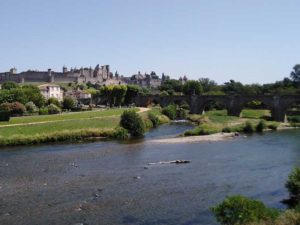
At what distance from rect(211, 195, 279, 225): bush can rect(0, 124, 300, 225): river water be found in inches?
131

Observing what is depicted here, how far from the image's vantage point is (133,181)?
114 feet

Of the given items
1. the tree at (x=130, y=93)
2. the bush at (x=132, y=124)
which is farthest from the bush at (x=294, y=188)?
the tree at (x=130, y=93)

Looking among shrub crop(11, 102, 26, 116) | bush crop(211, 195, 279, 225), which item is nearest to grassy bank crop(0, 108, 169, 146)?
shrub crop(11, 102, 26, 116)

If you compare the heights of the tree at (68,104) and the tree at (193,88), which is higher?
the tree at (193,88)

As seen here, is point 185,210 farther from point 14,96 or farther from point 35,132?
point 14,96

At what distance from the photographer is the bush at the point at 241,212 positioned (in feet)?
68.9

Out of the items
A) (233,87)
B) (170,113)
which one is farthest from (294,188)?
(233,87)

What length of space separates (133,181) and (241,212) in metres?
14.4

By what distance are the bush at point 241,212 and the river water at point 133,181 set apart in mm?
3318

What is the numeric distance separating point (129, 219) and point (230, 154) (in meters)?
24.2

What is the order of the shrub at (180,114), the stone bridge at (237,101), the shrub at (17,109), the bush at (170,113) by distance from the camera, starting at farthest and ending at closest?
the shrub at (180,114) < the bush at (170,113) < the stone bridge at (237,101) < the shrub at (17,109)

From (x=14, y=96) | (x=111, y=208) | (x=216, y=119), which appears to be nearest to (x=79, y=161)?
(x=111, y=208)

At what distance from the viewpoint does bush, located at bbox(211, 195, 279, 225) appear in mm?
21016

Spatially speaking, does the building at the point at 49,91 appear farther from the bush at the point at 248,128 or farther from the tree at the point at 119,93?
the bush at the point at 248,128
